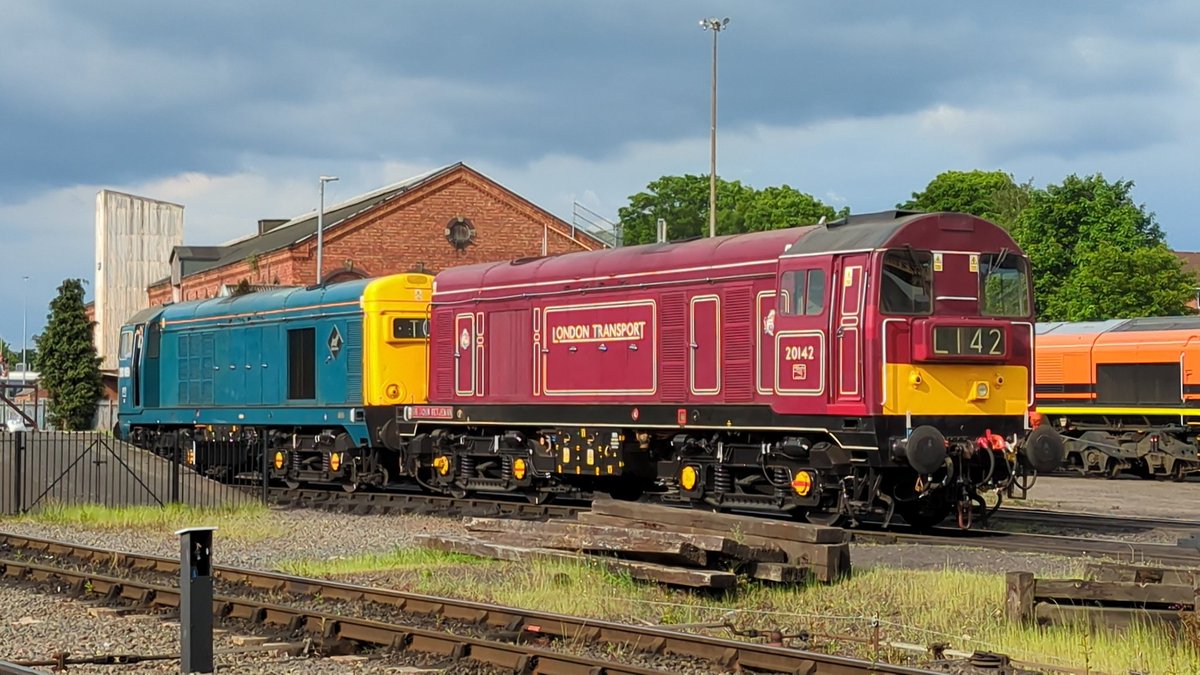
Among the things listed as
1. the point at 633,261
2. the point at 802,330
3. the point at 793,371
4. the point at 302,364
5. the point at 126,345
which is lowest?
the point at 793,371

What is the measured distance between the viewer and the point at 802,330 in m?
17.7

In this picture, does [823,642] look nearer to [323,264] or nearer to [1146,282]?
[323,264]

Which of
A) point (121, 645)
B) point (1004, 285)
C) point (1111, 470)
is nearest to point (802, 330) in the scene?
point (1004, 285)

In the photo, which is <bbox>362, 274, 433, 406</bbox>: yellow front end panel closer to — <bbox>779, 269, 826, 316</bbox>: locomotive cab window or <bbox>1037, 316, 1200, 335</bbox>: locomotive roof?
<bbox>779, 269, 826, 316</bbox>: locomotive cab window

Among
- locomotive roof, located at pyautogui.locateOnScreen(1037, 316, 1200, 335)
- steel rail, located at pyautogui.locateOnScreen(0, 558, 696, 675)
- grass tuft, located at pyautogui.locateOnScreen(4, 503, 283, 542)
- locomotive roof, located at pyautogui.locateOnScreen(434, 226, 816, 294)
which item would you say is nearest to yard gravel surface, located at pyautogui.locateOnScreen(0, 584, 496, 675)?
steel rail, located at pyautogui.locateOnScreen(0, 558, 696, 675)

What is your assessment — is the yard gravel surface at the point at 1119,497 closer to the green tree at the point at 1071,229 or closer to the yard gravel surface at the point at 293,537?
the yard gravel surface at the point at 293,537

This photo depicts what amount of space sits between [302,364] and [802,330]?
486 inches

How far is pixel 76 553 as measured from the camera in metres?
17.1

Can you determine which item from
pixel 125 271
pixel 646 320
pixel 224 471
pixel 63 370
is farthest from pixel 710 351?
pixel 125 271

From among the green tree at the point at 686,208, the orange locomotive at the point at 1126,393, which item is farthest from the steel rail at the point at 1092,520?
the green tree at the point at 686,208

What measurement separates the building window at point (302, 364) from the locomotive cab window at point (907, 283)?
1291 cm

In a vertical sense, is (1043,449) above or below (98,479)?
above

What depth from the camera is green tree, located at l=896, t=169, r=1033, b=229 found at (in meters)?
88.4

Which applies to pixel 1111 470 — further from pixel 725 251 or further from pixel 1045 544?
pixel 725 251
